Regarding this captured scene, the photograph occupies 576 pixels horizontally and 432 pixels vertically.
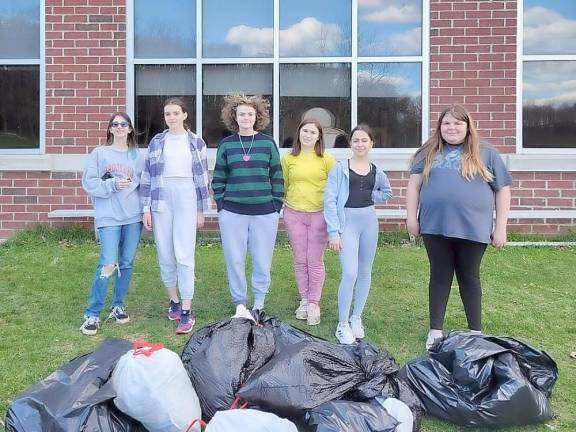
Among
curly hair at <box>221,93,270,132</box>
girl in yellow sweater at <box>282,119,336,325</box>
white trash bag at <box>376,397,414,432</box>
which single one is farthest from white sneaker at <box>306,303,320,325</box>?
white trash bag at <box>376,397,414,432</box>

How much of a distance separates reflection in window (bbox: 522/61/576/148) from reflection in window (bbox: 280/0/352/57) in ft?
7.96

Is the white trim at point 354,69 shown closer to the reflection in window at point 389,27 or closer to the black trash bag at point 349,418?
the reflection in window at point 389,27

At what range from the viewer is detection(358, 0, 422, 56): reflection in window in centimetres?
798

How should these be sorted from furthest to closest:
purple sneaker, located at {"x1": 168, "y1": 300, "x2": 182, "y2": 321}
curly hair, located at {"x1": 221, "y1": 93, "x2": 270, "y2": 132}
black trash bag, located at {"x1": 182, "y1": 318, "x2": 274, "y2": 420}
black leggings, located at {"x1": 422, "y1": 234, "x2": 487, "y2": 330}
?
purple sneaker, located at {"x1": 168, "y1": 300, "x2": 182, "y2": 321} < curly hair, located at {"x1": 221, "y1": 93, "x2": 270, "y2": 132} < black leggings, located at {"x1": 422, "y1": 234, "x2": 487, "y2": 330} < black trash bag, located at {"x1": 182, "y1": 318, "x2": 274, "y2": 420}

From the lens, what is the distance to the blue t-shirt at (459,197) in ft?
13.3

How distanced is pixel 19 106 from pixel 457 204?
255 inches

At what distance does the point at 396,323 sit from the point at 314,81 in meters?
4.16

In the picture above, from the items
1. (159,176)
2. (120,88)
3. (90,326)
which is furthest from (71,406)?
(120,88)

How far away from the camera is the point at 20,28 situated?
8156mm

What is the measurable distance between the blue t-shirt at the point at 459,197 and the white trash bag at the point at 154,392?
80.0 inches

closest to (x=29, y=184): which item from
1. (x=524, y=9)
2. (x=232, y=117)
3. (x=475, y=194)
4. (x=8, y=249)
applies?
(x=8, y=249)

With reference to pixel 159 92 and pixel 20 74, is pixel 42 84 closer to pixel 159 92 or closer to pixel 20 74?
pixel 20 74

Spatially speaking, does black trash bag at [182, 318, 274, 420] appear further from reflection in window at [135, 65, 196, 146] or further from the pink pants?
reflection in window at [135, 65, 196, 146]

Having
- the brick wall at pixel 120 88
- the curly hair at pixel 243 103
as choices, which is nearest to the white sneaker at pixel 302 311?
the curly hair at pixel 243 103
